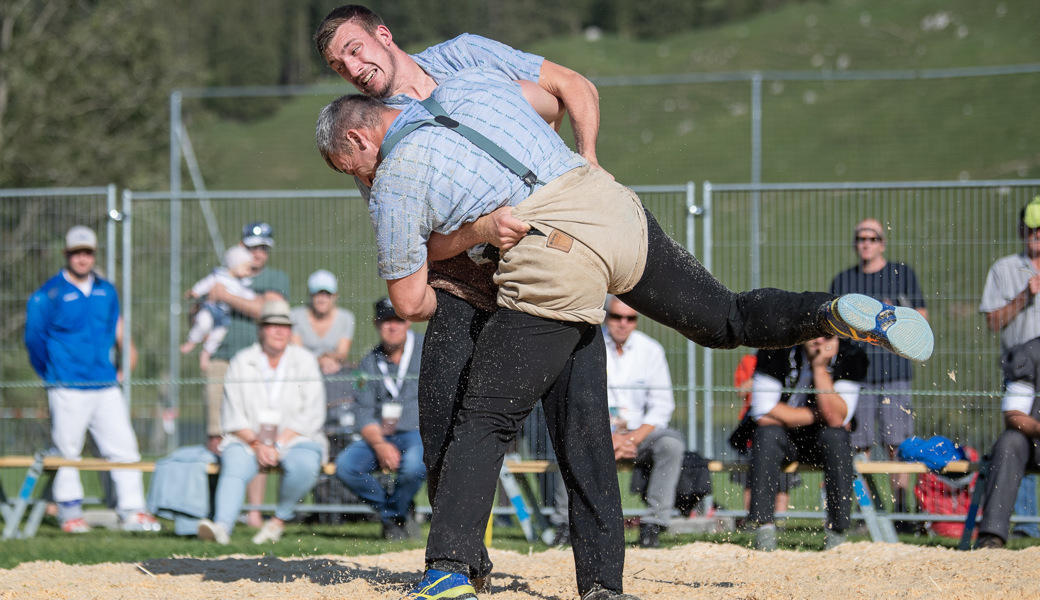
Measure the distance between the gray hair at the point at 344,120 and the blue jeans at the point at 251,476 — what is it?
3.52 metres

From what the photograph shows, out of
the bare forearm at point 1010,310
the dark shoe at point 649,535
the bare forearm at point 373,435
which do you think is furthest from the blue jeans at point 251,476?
the bare forearm at point 1010,310

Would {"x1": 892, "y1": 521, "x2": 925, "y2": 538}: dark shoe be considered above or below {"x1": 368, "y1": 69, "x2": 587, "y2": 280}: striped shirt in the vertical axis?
below

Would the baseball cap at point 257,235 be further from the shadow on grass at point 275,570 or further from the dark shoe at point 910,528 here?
the dark shoe at point 910,528

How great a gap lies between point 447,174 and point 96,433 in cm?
520

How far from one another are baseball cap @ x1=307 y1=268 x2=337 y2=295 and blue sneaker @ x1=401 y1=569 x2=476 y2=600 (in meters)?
4.68

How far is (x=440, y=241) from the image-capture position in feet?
10.8

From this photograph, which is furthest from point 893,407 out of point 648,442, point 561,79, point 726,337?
point 561,79

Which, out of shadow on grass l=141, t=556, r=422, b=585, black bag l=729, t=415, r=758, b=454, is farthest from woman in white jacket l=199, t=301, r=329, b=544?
black bag l=729, t=415, r=758, b=454

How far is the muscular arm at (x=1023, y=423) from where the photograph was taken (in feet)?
18.0

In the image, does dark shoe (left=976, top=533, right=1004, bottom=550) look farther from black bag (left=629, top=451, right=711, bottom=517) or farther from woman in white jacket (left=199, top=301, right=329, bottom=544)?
woman in white jacket (left=199, top=301, right=329, bottom=544)

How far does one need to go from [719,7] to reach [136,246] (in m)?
43.0

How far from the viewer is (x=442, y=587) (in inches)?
127

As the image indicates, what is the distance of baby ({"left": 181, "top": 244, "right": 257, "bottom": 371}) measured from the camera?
7.84 m

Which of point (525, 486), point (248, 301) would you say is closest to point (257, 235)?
point (248, 301)
